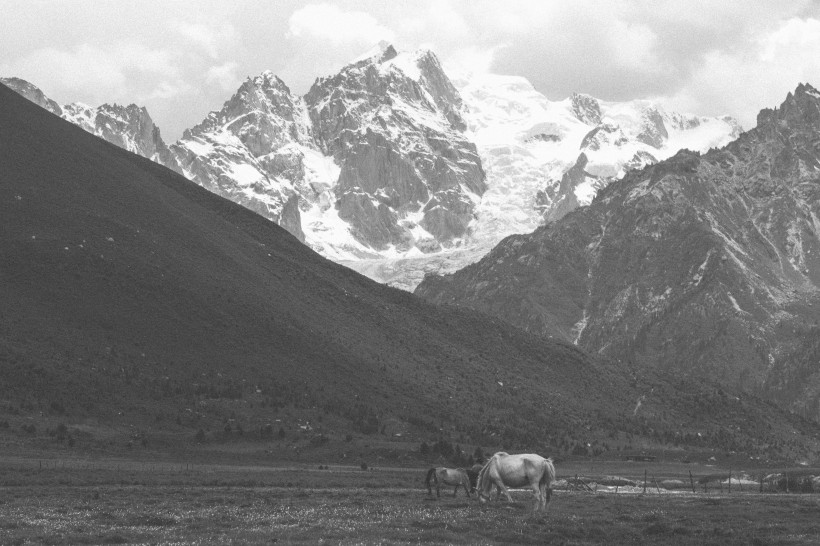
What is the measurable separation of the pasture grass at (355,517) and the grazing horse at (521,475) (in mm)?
1103

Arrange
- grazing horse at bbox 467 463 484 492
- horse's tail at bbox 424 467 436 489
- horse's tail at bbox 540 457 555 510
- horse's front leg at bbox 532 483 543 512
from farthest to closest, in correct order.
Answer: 1. horse's tail at bbox 424 467 436 489
2. grazing horse at bbox 467 463 484 492
3. horse's tail at bbox 540 457 555 510
4. horse's front leg at bbox 532 483 543 512

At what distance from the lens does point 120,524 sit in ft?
162

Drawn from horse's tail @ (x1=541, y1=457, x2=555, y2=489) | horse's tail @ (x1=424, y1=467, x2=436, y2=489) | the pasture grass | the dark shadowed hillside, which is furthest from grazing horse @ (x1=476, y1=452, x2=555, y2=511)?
the dark shadowed hillside

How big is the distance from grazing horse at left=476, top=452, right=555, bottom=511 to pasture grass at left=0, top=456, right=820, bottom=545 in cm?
110

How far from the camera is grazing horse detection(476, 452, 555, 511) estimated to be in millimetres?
59312

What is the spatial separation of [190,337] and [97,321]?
594 inches

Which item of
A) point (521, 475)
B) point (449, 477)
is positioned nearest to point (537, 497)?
point (521, 475)

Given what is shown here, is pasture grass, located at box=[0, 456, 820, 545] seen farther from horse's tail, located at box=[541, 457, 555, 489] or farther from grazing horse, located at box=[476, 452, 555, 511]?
horse's tail, located at box=[541, 457, 555, 489]

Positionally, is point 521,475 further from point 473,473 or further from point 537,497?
point 473,473

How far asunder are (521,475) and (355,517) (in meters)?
11.2

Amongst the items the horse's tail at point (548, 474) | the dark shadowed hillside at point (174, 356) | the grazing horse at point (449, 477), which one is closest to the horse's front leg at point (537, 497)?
the horse's tail at point (548, 474)

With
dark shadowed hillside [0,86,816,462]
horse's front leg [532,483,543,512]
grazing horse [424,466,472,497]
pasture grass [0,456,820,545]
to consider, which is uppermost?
dark shadowed hillside [0,86,816,462]

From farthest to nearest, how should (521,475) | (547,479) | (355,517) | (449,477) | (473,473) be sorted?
(473,473) → (449,477) → (521,475) → (547,479) → (355,517)

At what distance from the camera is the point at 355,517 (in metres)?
53.7
